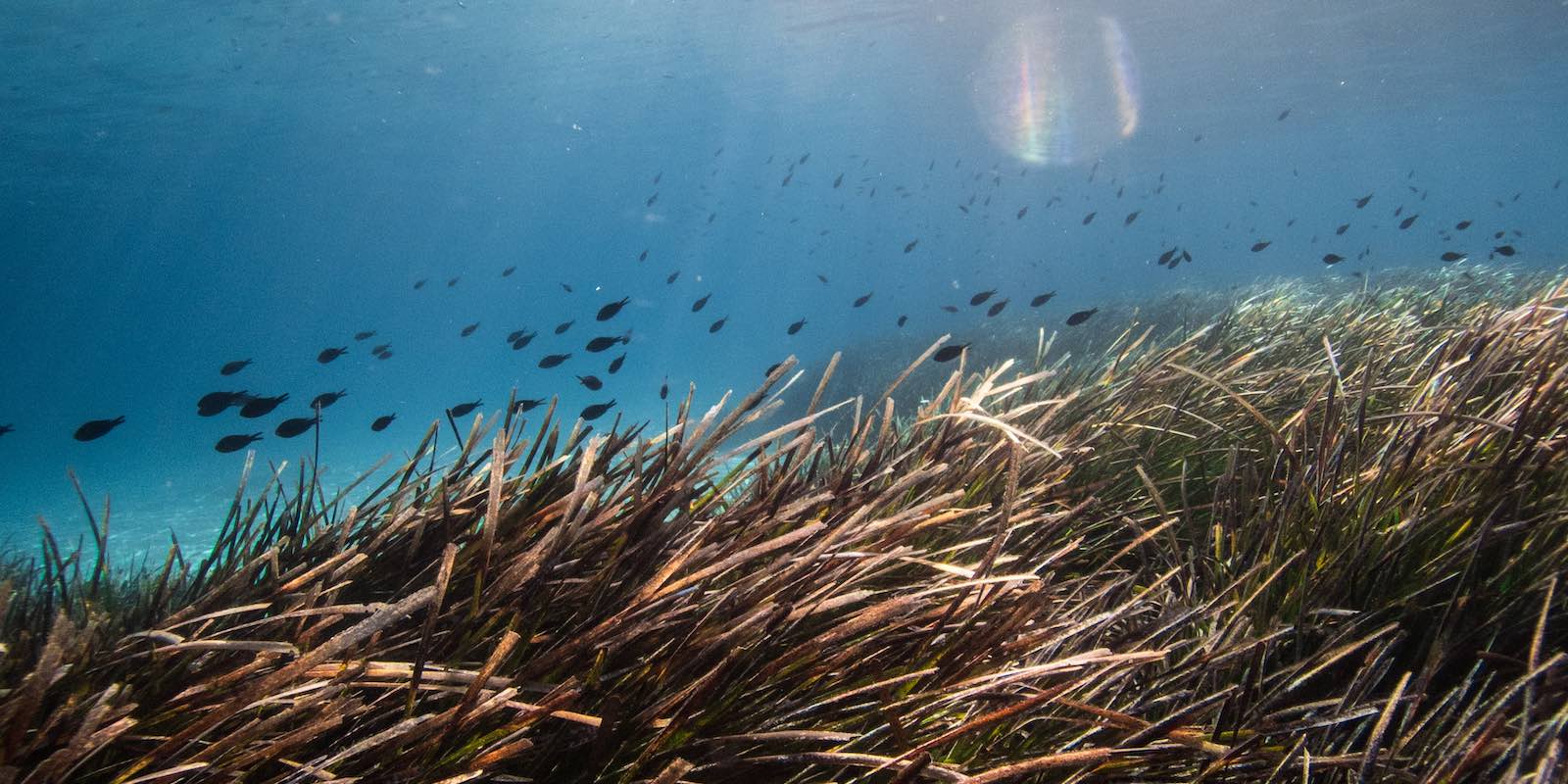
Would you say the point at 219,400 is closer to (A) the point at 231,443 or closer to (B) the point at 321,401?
(A) the point at 231,443

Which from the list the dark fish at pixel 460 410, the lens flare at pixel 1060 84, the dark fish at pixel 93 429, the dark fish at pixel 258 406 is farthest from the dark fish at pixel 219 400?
the lens flare at pixel 1060 84

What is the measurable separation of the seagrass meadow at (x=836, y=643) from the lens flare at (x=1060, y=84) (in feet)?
123

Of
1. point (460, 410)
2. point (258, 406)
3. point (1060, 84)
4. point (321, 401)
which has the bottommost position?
point (460, 410)

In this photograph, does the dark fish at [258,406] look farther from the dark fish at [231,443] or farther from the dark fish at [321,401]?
the dark fish at [321,401]

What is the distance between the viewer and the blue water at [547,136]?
2916 centimetres

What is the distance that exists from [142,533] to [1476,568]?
28578 mm

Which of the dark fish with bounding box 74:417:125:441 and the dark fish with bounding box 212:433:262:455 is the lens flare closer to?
the dark fish with bounding box 212:433:262:455

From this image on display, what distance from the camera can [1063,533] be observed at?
2283mm

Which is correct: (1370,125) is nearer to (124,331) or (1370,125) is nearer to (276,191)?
(276,191)

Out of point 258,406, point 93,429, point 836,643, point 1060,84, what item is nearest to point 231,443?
point 258,406

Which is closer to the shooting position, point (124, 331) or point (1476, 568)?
point (1476, 568)

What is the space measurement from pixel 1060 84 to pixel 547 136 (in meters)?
44.1

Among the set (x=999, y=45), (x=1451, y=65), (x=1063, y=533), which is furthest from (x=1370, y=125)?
(x=1063, y=533)

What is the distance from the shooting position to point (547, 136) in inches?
2442
